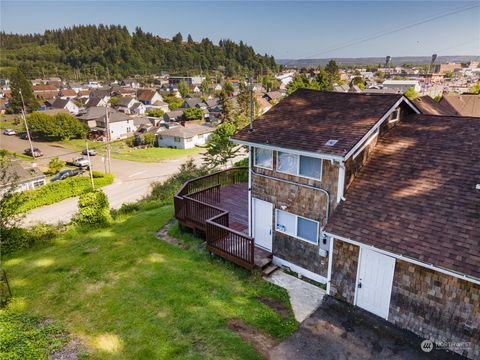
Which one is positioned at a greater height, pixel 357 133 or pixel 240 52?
pixel 240 52

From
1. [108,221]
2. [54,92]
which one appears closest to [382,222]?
[108,221]

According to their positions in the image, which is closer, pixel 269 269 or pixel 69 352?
pixel 69 352

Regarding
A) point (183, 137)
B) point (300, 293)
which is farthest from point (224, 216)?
point (183, 137)

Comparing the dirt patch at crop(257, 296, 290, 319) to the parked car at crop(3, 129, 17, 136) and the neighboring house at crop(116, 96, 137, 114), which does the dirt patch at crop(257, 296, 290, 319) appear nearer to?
the parked car at crop(3, 129, 17, 136)

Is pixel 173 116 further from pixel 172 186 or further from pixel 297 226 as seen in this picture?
pixel 297 226

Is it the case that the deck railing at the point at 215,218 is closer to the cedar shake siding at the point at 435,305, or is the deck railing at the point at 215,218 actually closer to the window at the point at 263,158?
the window at the point at 263,158

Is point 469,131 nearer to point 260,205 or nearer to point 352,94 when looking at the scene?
point 352,94
